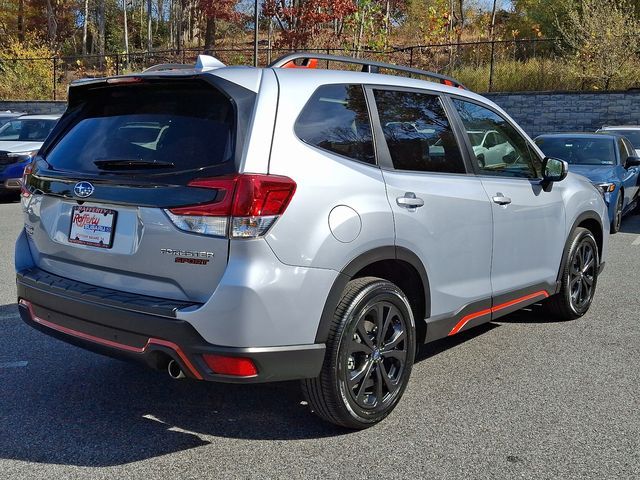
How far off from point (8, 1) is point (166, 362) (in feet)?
164

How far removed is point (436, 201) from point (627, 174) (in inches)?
329

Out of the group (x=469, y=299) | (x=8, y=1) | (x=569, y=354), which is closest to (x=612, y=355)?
(x=569, y=354)

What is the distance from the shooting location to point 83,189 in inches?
131

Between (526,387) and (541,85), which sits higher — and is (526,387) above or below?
below

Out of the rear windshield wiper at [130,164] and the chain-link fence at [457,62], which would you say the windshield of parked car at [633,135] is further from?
the rear windshield wiper at [130,164]

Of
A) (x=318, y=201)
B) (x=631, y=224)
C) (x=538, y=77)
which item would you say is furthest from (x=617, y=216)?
(x=538, y=77)

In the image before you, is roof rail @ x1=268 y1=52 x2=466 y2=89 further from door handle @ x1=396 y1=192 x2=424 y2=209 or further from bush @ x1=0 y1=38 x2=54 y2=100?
bush @ x1=0 y1=38 x2=54 y2=100

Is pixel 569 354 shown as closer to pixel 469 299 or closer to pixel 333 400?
pixel 469 299

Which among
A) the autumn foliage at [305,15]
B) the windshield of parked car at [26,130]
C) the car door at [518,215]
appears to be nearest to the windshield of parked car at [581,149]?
the car door at [518,215]

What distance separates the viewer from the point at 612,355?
15.6 ft

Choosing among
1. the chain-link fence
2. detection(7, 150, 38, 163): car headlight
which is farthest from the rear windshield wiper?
the chain-link fence

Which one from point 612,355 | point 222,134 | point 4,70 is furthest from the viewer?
point 4,70

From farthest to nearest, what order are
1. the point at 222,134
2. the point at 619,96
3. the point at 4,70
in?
the point at 4,70
the point at 619,96
the point at 222,134

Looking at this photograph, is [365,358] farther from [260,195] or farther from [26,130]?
[26,130]
